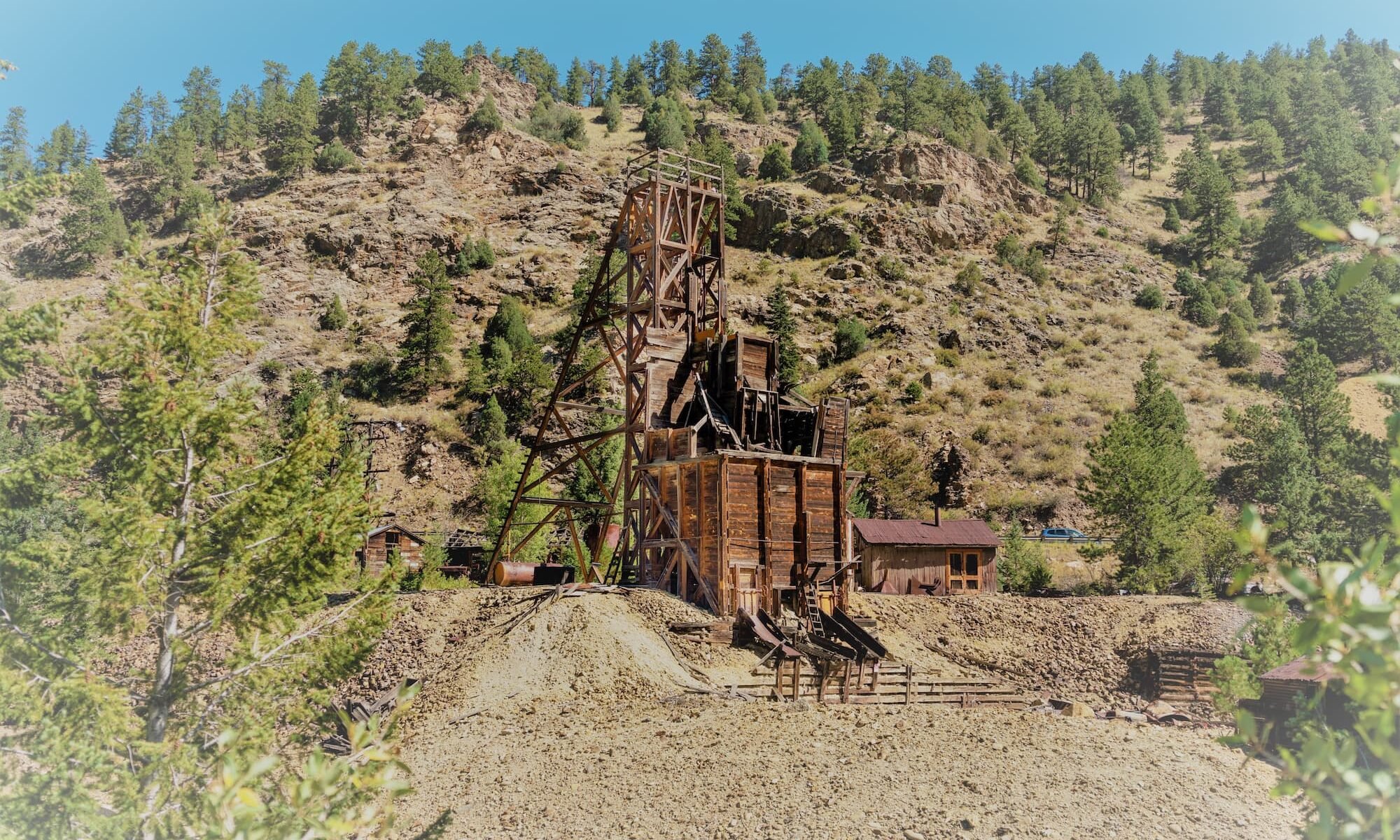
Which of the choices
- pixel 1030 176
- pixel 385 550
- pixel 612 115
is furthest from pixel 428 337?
pixel 1030 176

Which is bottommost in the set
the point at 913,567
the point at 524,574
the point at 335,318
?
the point at 913,567

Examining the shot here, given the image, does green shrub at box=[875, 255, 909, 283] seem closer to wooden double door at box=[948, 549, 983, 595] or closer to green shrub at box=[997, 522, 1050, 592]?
green shrub at box=[997, 522, 1050, 592]

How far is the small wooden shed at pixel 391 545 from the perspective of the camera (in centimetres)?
4538

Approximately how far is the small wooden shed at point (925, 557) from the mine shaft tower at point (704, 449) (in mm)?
11342

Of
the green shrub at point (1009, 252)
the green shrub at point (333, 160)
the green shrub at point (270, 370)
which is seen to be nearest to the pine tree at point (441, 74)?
the green shrub at point (333, 160)

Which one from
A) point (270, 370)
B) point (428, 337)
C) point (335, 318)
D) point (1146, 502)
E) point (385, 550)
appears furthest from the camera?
point (335, 318)

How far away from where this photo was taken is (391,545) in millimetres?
47625

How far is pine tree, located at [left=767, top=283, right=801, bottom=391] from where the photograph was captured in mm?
65688

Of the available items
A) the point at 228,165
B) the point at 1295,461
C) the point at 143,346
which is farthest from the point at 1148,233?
the point at 143,346

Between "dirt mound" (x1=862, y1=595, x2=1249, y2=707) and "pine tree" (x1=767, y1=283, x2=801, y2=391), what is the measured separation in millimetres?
32719

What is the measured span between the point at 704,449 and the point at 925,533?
16.2 m

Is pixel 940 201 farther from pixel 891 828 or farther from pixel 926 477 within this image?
pixel 891 828

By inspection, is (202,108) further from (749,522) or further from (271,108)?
(749,522)

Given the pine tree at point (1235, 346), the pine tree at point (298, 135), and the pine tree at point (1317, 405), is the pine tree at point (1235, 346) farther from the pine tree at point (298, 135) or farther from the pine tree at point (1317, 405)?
the pine tree at point (298, 135)
